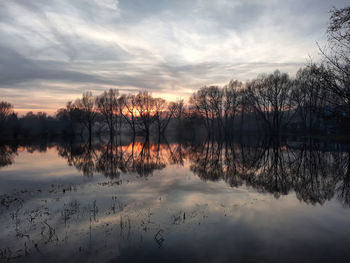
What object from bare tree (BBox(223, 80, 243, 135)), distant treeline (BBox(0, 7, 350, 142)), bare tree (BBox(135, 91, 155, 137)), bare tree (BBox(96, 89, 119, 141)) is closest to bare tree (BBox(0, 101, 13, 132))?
distant treeline (BBox(0, 7, 350, 142))

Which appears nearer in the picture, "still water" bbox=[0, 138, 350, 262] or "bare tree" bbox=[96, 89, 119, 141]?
"still water" bbox=[0, 138, 350, 262]

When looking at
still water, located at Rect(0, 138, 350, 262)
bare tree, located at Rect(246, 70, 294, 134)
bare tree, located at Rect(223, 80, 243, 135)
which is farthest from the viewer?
bare tree, located at Rect(223, 80, 243, 135)

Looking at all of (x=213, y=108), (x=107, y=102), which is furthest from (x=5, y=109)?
(x=213, y=108)

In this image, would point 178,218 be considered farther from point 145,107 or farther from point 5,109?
point 5,109

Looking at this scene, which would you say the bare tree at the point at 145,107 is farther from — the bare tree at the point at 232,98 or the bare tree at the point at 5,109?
the bare tree at the point at 5,109

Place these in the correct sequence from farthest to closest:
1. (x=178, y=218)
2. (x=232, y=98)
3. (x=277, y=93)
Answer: (x=232, y=98), (x=277, y=93), (x=178, y=218)

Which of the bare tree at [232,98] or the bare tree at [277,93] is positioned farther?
the bare tree at [232,98]

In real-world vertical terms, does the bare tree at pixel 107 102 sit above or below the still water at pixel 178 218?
above

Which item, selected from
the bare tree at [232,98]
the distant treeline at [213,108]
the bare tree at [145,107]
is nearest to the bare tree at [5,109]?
the distant treeline at [213,108]

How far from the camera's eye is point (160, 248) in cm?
592

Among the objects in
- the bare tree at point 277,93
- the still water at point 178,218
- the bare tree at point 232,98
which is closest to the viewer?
the still water at point 178,218

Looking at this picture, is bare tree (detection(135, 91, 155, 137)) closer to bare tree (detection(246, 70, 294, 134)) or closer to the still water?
bare tree (detection(246, 70, 294, 134))

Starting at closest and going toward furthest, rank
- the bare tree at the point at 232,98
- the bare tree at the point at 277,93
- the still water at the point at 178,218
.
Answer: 1. the still water at the point at 178,218
2. the bare tree at the point at 277,93
3. the bare tree at the point at 232,98

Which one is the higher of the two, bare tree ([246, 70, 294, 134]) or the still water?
bare tree ([246, 70, 294, 134])
